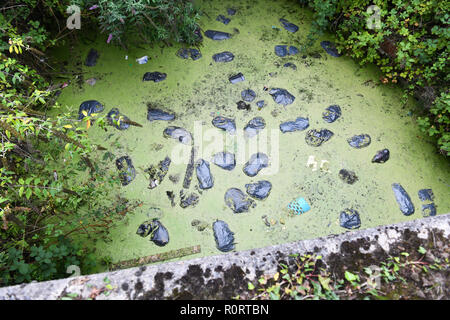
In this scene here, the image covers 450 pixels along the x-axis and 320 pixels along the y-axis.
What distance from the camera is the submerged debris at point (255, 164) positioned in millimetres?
1923

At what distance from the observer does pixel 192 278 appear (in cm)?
106

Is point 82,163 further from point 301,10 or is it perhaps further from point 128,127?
point 301,10

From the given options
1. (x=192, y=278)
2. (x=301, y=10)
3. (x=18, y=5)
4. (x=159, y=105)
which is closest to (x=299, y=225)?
(x=192, y=278)

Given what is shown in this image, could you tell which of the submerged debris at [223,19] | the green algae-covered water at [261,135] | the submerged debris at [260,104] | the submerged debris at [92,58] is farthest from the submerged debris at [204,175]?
the submerged debris at [223,19]

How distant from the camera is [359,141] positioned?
2.03m

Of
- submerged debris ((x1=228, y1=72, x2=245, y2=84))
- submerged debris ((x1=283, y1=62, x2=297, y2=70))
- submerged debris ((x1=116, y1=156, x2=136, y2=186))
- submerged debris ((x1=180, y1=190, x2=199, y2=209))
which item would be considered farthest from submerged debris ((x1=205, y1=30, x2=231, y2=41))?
submerged debris ((x1=180, y1=190, x2=199, y2=209))

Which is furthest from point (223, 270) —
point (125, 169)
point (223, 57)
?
point (223, 57)

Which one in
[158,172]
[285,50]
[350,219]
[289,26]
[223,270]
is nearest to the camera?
[223,270]

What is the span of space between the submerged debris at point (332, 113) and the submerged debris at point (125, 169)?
1.46 metres

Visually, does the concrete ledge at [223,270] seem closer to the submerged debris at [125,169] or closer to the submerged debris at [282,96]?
the submerged debris at [125,169]

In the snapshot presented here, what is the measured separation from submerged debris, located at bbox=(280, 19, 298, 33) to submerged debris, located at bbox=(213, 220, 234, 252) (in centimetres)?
186

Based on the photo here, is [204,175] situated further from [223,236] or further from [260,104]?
[260,104]

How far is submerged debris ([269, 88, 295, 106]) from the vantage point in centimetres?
217

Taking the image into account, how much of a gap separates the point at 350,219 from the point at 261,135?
2.70 ft
